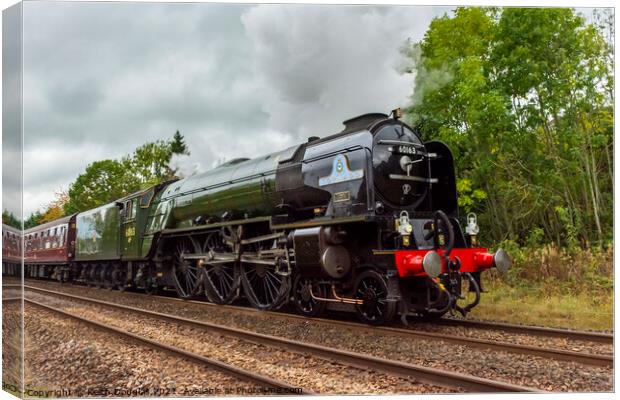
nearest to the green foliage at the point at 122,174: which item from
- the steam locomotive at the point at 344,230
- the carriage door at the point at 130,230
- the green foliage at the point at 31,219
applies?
the carriage door at the point at 130,230

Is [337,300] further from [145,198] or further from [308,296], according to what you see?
[145,198]

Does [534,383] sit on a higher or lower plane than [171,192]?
lower

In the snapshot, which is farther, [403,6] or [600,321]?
[600,321]

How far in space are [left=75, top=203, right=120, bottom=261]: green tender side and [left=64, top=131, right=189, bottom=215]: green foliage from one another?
610 mm

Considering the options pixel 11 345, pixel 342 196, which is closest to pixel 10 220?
pixel 11 345

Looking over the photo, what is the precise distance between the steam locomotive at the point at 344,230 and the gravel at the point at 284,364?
1839 millimetres

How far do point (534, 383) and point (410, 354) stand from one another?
59.3 inches

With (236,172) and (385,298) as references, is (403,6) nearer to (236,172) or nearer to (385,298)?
(385,298)

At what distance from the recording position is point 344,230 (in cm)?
820

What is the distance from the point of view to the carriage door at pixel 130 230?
14875 millimetres

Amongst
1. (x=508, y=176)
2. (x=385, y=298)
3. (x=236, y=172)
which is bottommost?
(x=385, y=298)

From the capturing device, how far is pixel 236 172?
37.7 ft

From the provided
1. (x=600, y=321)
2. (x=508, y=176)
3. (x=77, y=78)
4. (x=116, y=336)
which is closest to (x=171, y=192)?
(x=116, y=336)

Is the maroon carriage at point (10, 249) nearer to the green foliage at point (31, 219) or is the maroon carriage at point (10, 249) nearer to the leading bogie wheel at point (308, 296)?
the green foliage at point (31, 219)
